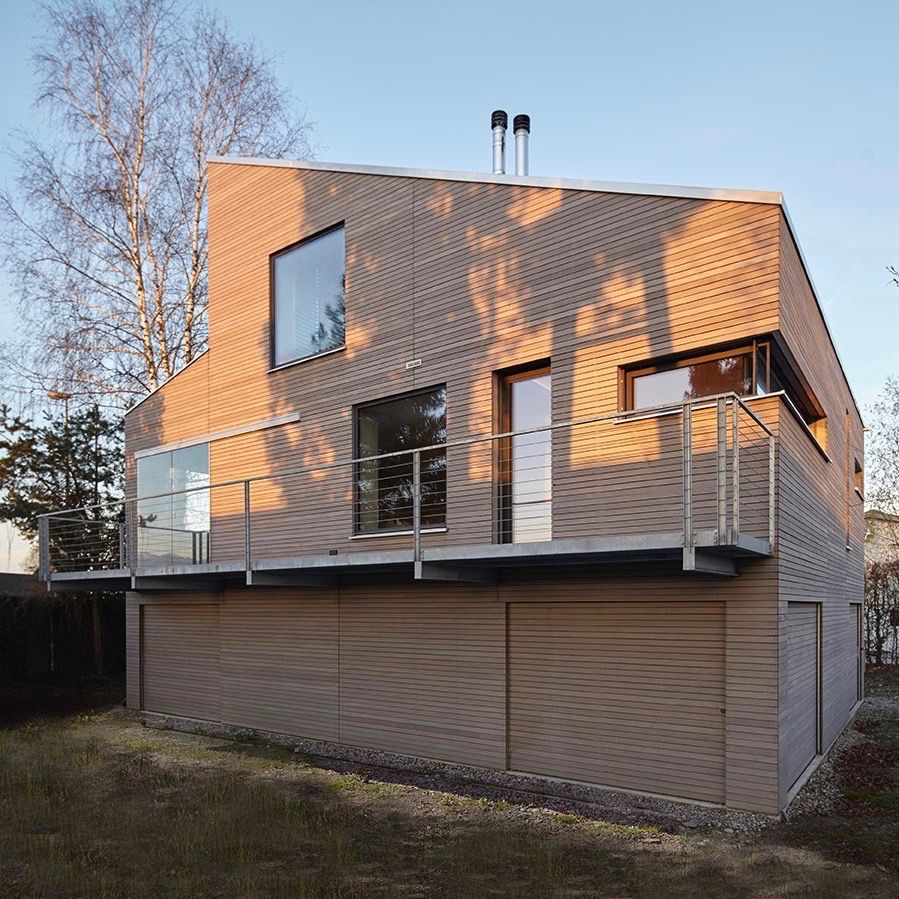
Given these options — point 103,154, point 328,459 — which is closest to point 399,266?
point 328,459

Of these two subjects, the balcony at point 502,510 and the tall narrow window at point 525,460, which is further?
the tall narrow window at point 525,460

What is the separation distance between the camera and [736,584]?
27.3 feet

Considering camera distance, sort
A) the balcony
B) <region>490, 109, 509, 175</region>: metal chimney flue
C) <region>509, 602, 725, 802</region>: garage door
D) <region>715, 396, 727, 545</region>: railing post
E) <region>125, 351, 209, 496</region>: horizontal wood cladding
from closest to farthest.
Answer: <region>715, 396, 727, 545</region>: railing post → the balcony → <region>509, 602, 725, 802</region>: garage door → <region>490, 109, 509, 175</region>: metal chimney flue → <region>125, 351, 209, 496</region>: horizontal wood cladding

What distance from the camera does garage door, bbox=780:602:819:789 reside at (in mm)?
8422

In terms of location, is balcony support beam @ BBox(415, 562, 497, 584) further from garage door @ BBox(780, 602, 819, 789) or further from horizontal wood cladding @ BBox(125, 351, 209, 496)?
horizontal wood cladding @ BBox(125, 351, 209, 496)

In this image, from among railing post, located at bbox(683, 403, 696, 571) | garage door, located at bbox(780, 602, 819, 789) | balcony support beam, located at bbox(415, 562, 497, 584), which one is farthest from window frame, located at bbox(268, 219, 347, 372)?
garage door, located at bbox(780, 602, 819, 789)

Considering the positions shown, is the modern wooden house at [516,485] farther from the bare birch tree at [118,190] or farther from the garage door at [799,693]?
the bare birch tree at [118,190]

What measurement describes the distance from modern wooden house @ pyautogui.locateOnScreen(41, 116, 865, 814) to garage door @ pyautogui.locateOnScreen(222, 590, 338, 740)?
0.15 feet

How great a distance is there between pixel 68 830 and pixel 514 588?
5.10 meters

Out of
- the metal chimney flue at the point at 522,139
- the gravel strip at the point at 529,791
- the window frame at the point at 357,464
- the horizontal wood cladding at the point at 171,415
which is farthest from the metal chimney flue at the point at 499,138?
the gravel strip at the point at 529,791

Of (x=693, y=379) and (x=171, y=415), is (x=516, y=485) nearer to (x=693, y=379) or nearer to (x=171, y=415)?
(x=693, y=379)

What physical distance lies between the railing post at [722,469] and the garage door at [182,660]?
9.30 m

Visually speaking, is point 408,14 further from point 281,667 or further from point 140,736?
point 140,736

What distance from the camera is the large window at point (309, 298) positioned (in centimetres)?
1265
